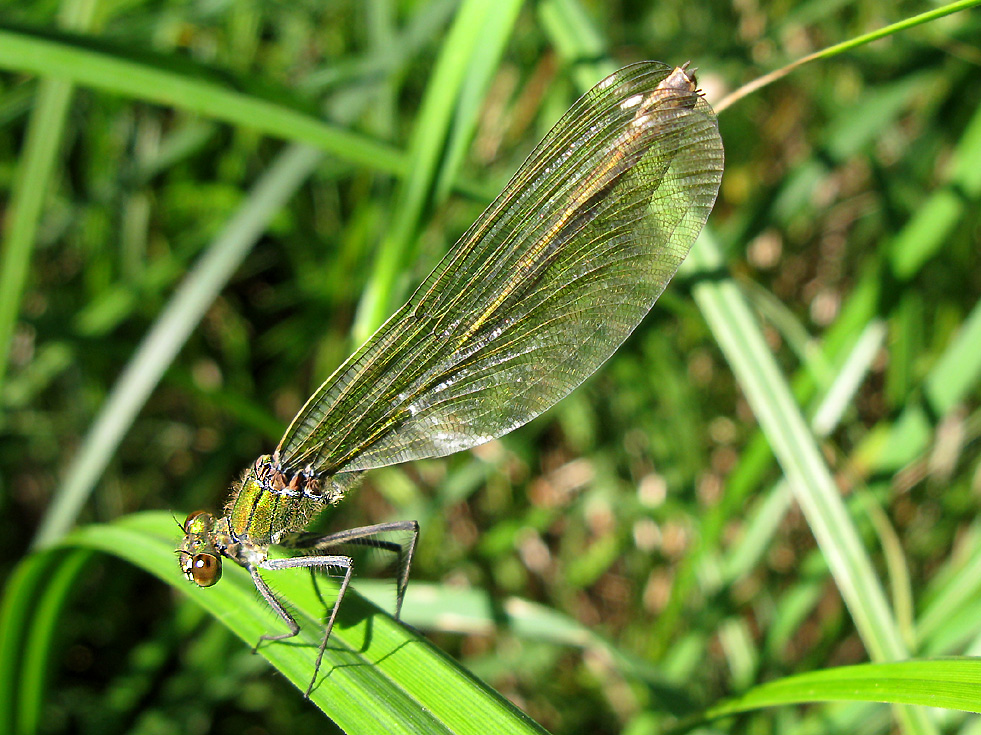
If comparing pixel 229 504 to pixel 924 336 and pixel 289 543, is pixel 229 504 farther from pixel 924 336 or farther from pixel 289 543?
pixel 924 336

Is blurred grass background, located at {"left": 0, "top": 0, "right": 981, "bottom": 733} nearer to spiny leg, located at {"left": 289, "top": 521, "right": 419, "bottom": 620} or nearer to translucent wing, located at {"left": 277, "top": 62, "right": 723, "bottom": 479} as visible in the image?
spiny leg, located at {"left": 289, "top": 521, "right": 419, "bottom": 620}

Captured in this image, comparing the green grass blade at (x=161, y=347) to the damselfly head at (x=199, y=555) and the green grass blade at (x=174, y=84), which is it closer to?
the green grass blade at (x=174, y=84)

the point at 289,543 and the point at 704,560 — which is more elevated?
the point at 704,560

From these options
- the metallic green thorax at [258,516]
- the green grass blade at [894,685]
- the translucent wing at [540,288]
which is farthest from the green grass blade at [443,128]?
the green grass blade at [894,685]

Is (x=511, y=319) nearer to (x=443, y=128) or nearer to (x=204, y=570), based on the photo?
(x=443, y=128)

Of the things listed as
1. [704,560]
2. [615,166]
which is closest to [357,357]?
[615,166]

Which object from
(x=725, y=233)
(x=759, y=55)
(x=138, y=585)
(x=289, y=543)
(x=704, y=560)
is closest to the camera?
(x=289, y=543)

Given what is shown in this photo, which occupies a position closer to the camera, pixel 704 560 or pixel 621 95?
pixel 621 95

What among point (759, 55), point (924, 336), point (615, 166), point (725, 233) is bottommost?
point (615, 166)
